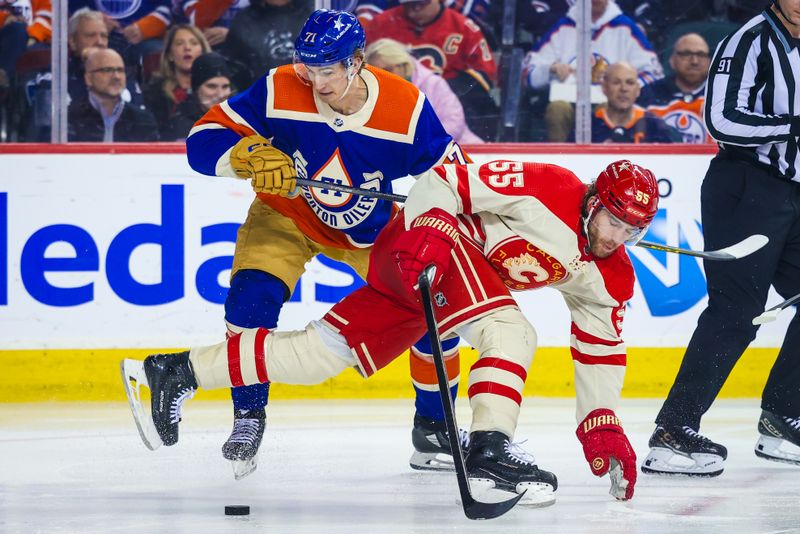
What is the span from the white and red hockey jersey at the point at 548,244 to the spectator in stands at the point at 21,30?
264cm

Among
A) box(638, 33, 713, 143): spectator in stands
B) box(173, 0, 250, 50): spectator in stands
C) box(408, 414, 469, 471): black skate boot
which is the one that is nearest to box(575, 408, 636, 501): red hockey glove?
box(408, 414, 469, 471): black skate boot

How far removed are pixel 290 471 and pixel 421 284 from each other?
980mm

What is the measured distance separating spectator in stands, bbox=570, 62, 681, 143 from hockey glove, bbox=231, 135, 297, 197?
2231 millimetres

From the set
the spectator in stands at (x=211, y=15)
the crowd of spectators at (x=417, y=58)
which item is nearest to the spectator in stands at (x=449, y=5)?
the crowd of spectators at (x=417, y=58)

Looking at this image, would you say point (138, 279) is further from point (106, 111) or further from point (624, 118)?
point (624, 118)

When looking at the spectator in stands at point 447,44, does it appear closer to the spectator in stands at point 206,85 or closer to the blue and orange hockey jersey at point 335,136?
the spectator in stands at point 206,85

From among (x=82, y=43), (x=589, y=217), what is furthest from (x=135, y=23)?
(x=589, y=217)

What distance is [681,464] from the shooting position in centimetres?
352

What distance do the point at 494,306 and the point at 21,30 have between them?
2.95 metres

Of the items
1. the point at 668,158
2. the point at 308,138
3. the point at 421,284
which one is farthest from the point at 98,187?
the point at 421,284

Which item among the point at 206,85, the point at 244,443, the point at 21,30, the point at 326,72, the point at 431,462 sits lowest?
the point at 431,462

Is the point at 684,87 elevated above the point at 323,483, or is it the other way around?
the point at 684,87

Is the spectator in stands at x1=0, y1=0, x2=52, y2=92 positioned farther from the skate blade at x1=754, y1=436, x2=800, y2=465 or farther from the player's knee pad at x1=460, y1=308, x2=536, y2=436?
the skate blade at x1=754, y1=436, x2=800, y2=465

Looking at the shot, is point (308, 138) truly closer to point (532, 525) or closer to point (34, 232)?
point (532, 525)
